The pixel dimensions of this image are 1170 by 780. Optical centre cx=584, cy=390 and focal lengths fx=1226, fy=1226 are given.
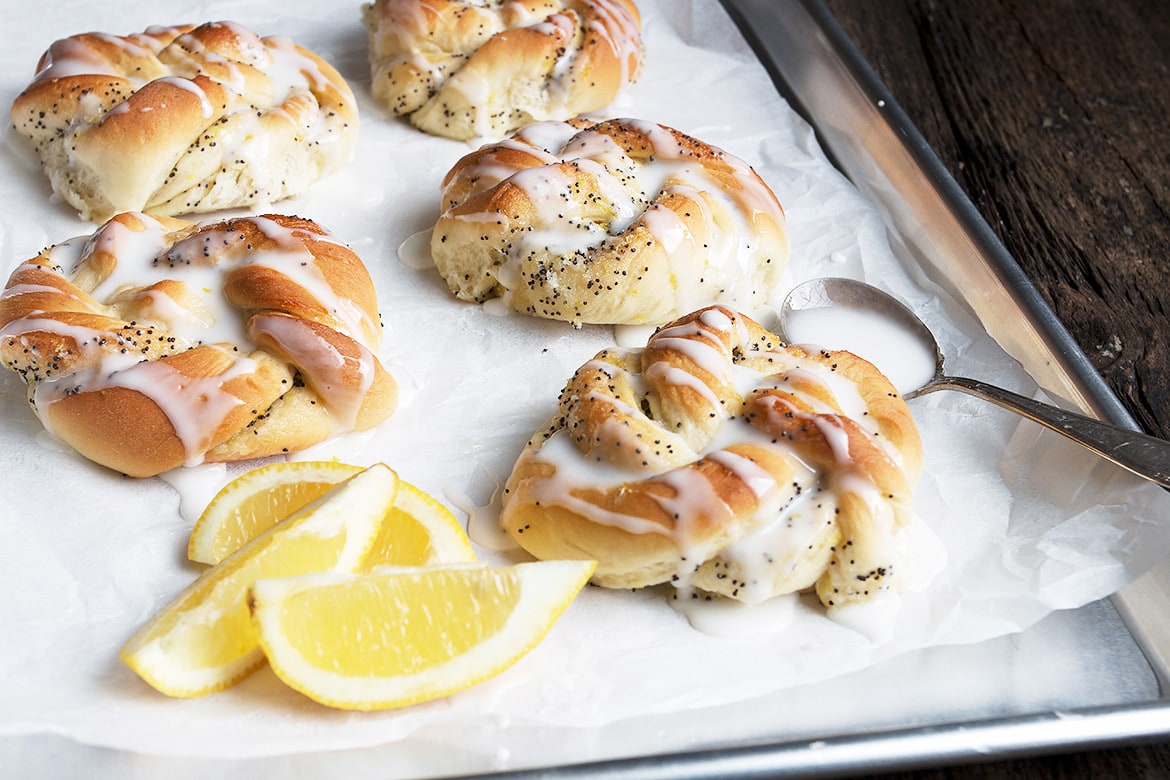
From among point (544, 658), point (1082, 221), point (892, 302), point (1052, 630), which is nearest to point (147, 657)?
point (544, 658)

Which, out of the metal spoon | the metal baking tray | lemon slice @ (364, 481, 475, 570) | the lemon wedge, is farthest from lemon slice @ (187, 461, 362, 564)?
the metal spoon

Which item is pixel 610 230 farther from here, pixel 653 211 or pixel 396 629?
pixel 396 629

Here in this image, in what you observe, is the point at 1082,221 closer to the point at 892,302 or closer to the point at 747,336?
the point at 892,302

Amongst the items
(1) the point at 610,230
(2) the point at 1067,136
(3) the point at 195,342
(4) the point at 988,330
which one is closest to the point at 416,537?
(3) the point at 195,342

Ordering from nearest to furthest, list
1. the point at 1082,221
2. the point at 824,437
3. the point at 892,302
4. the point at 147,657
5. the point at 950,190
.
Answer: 1. the point at 147,657
2. the point at 824,437
3. the point at 892,302
4. the point at 950,190
5. the point at 1082,221

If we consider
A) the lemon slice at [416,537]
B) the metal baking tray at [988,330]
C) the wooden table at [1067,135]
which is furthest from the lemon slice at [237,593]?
the wooden table at [1067,135]

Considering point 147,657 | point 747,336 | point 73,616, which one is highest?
point 747,336
